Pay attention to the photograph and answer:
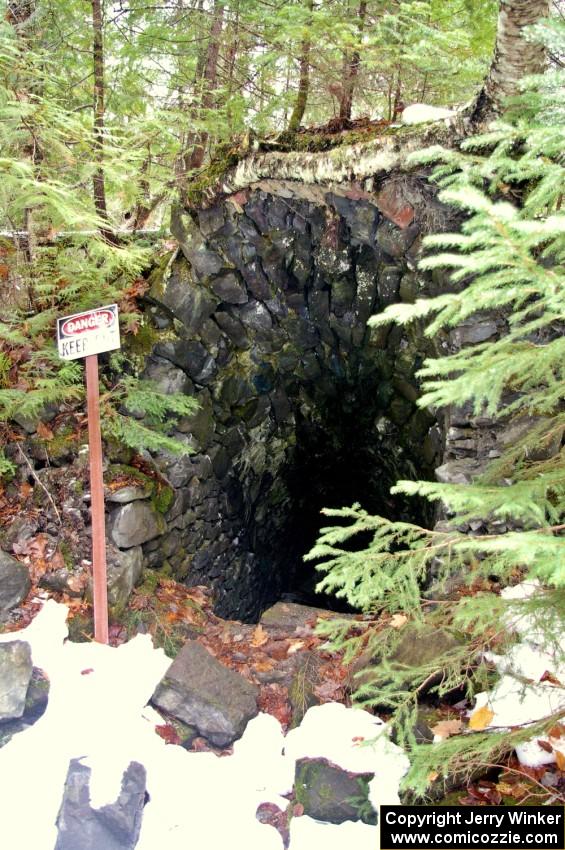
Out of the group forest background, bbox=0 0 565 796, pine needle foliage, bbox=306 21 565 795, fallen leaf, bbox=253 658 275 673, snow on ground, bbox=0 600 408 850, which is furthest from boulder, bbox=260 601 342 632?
pine needle foliage, bbox=306 21 565 795

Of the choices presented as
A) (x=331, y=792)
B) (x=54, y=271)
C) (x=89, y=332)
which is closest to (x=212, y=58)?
(x=54, y=271)

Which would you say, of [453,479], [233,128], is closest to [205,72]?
[233,128]

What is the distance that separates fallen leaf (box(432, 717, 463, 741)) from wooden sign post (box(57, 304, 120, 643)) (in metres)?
2.36

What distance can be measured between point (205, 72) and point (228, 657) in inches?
228

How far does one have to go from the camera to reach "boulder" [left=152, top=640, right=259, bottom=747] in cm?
398

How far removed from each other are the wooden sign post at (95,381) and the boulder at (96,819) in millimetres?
1160

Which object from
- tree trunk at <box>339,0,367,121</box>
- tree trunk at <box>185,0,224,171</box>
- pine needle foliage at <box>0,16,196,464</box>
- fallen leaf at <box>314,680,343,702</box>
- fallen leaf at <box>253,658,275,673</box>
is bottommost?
fallen leaf at <box>314,680,343,702</box>

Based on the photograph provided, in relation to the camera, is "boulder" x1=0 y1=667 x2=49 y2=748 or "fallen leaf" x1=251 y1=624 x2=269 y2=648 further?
"fallen leaf" x1=251 y1=624 x2=269 y2=648

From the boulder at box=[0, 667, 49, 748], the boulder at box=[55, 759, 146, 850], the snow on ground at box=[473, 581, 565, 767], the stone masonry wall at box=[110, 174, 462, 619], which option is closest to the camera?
the snow on ground at box=[473, 581, 565, 767]

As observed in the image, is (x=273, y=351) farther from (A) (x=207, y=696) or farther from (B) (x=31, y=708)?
(B) (x=31, y=708)

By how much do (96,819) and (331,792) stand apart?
4.14ft

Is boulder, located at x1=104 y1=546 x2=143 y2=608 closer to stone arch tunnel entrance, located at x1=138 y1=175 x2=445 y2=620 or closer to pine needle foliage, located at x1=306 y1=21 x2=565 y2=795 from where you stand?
stone arch tunnel entrance, located at x1=138 y1=175 x2=445 y2=620

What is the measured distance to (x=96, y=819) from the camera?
3197mm

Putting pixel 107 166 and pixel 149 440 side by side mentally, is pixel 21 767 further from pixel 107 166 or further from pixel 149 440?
pixel 107 166
